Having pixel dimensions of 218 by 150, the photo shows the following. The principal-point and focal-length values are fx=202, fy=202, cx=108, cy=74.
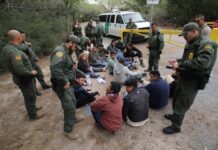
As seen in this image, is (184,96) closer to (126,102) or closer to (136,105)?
(136,105)

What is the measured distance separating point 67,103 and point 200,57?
225cm

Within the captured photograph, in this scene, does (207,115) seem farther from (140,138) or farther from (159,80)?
(140,138)

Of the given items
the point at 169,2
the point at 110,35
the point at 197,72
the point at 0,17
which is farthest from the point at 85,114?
the point at 169,2

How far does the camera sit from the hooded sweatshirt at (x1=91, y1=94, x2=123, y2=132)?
3.57 meters

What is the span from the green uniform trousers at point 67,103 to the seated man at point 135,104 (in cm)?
99

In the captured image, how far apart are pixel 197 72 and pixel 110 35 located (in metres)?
11.3

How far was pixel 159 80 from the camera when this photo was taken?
4.37 metres

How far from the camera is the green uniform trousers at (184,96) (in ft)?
10.6

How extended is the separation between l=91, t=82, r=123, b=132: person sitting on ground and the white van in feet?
26.4

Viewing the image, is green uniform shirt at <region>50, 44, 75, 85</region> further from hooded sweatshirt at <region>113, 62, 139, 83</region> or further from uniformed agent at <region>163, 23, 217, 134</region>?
hooded sweatshirt at <region>113, 62, 139, 83</region>

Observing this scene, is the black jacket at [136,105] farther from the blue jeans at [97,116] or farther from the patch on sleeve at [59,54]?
the patch on sleeve at [59,54]

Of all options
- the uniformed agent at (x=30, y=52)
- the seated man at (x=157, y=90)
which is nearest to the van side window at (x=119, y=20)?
the uniformed agent at (x=30, y=52)

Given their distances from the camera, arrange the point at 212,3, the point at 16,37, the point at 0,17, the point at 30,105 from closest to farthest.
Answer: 1. the point at 16,37
2. the point at 30,105
3. the point at 0,17
4. the point at 212,3

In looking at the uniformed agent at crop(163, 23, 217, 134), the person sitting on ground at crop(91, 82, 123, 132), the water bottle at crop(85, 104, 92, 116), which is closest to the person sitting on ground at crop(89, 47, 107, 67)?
the water bottle at crop(85, 104, 92, 116)
